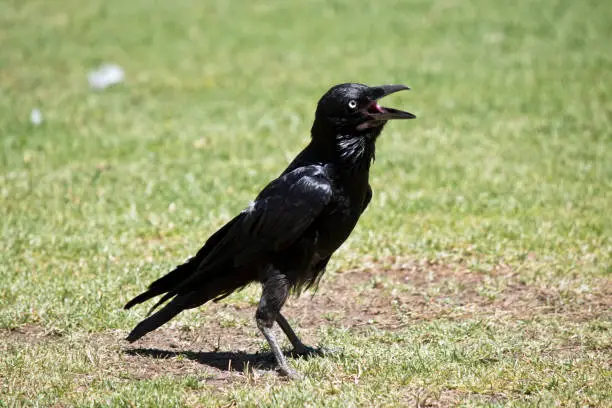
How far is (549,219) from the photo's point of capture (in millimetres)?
8703

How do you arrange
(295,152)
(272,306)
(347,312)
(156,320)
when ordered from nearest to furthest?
(272,306) → (156,320) → (347,312) → (295,152)

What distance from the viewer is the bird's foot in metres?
5.43

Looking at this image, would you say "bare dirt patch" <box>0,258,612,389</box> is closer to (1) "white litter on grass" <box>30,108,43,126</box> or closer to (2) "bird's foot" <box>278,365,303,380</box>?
(2) "bird's foot" <box>278,365,303,380</box>

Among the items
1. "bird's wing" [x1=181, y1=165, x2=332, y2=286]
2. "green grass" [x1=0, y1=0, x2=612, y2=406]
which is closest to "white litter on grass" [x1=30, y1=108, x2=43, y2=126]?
"green grass" [x1=0, y1=0, x2=612, y2=406]

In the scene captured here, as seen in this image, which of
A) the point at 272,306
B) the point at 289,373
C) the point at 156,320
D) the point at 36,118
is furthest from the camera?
the point at 36,118

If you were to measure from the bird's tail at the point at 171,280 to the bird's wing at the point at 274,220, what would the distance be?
0.10 meters

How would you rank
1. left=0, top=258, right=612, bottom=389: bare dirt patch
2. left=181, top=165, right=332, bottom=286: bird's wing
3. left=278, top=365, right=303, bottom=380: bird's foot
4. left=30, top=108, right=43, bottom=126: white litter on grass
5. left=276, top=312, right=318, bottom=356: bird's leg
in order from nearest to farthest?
1. left=278, top=365, right=303, bottom=380: bird's foot
2. left=181, top=165, right=332, bottom=286: bird's wing
3. left=0, top=258, right=612, bottom=389: bare dirt patch
4. left=276, top=312, right=318, bottom=356: bird's leg
5. left=30, top=108, right=43, bottom=126: white litter on grass

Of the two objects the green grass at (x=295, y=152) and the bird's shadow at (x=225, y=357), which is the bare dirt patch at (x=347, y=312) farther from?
the green grass at (x=295, y=152)

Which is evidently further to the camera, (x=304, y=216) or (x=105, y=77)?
(x=105, y=77)

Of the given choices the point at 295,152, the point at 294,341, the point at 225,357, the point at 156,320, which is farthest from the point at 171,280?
the point at 295,152

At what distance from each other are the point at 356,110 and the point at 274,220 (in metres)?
0.84

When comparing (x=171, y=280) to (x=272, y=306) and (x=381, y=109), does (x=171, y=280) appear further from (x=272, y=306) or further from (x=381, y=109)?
(x=381, y=109)

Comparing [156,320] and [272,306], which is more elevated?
[272,306]

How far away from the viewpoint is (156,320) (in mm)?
5828
